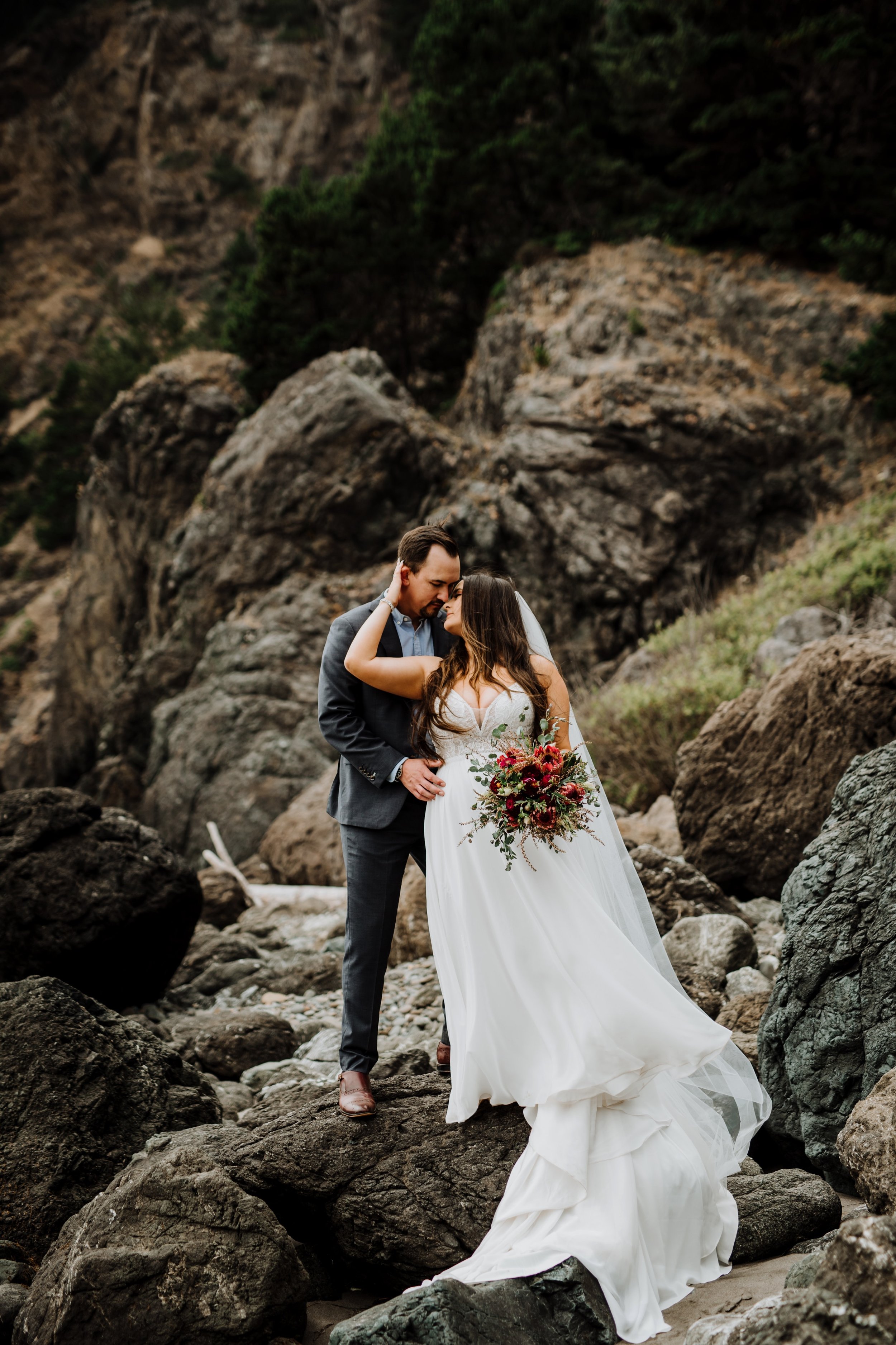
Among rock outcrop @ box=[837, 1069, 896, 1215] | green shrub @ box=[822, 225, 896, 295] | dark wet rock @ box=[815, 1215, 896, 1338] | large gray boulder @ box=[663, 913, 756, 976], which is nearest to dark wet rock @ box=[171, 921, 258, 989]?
large gray boulder @ box=[663, 913, 756, 976]

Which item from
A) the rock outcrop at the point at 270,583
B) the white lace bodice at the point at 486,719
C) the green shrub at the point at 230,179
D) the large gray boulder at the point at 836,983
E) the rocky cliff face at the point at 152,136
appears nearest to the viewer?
the large gray boulder at the point at 836,983

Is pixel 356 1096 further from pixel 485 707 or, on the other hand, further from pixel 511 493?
pixel 511 493

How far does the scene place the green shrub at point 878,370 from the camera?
47.7 ft

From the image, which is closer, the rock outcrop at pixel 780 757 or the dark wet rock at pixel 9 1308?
the dark wet rock at pixel 9 1308

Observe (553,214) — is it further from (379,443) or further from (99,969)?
(99,969)

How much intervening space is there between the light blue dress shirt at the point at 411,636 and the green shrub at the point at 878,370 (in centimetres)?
1304

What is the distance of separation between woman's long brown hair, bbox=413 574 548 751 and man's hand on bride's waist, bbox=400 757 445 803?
0.34ft

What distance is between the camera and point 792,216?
667 inches

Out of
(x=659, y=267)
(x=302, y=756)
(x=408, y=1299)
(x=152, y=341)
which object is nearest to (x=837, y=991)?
(x=408, y=1299)

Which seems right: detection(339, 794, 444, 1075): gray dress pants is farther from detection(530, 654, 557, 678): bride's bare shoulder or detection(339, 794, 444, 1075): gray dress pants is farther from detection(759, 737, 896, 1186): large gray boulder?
detection(759, 737, 896, 1186): large gray boulder

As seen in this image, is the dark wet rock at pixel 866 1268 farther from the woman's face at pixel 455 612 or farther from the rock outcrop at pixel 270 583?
the rock outcrop at pixel 270 583

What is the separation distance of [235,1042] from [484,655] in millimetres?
3675

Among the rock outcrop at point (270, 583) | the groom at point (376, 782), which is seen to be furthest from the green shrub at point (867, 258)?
the groom at point (376, 782)

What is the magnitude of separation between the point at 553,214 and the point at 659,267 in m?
2.75
